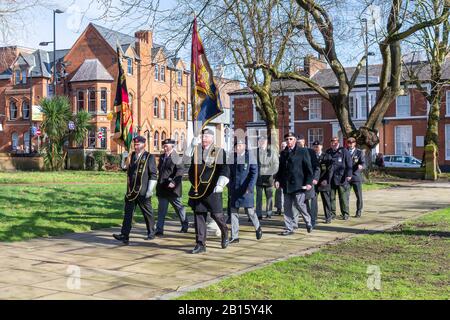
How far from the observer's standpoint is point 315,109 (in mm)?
50812

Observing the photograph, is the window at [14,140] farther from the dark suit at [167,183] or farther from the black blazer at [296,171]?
the black blazer at [296,171]

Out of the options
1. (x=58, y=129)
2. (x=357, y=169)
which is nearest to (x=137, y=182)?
(x=357, y=169)

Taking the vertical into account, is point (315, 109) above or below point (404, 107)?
above

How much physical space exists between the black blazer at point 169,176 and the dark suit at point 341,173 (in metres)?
4.03

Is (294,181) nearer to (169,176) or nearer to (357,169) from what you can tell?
(169,176)

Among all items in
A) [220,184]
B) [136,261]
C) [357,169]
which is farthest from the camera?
[357,169]

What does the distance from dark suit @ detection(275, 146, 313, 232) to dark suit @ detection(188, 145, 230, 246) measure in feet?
6.80

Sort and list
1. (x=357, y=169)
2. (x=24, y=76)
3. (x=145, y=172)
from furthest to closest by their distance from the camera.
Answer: (x=24, y=76) → (x=357, y=169) → (x=145, y=172)

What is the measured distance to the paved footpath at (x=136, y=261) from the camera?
6434 mm

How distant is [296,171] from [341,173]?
8.94 feet

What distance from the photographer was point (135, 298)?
604cm

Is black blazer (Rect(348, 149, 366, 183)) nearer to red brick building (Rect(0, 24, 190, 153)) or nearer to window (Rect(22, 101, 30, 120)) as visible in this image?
red brick building (Rect(0, 24, 190, 153))

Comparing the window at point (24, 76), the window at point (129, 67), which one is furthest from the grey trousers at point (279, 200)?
the window at point (24, 76)

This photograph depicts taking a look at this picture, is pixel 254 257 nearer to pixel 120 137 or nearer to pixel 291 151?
pixel 291 151
